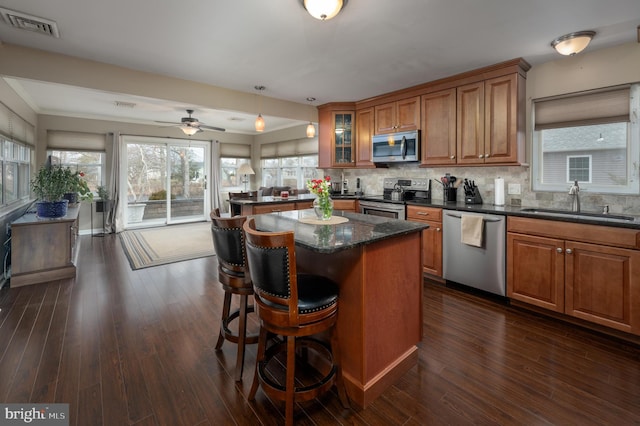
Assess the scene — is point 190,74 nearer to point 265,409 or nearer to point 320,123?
point 320,123

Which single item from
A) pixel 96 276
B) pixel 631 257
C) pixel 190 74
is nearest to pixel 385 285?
pixel 631 257

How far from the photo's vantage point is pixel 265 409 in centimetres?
165

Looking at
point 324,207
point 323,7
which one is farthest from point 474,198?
point 323,7

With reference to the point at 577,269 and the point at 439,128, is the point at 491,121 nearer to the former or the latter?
the point at 439,128

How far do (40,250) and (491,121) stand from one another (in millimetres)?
5631

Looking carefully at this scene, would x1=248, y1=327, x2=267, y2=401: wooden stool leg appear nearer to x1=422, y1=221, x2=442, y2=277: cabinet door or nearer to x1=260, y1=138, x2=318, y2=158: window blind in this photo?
x1=422, y1=221, x2=442, y2=277: cabinet door

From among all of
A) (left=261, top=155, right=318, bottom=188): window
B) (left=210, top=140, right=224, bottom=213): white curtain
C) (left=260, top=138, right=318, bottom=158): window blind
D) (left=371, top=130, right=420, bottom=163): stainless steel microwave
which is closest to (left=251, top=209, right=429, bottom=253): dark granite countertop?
(left=371, top=130, right=420, bottom=163): stainless steel microwave

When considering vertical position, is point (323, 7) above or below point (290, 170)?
above

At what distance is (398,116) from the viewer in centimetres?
439

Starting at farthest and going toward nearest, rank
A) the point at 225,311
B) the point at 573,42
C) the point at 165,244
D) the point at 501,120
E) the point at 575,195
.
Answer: the point at 165,244
the point at 501,120
the point at 575,195
the point at 573,42
the point at 225,311

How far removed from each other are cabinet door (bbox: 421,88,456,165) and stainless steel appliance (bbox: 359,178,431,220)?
432 millimetres

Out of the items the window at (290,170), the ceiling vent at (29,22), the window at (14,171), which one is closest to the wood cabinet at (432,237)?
the window at (290,170)

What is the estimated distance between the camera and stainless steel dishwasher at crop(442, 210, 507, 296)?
3.02m

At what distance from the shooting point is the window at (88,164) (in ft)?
20.9
